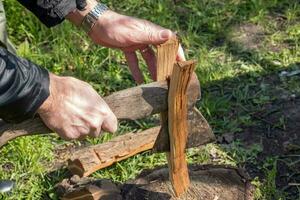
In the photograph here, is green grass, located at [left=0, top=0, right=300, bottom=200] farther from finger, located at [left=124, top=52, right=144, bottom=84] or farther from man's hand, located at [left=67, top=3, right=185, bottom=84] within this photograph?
man's hand, located at [left=67, top=3, right=185, bottom=84]

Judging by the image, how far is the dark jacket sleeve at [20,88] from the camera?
2049 millimetres

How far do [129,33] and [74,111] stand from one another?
49 centimetres

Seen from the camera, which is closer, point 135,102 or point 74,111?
point 74,111

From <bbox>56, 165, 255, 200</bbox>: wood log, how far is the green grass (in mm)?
217

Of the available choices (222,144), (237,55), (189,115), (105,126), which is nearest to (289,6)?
(237,55)

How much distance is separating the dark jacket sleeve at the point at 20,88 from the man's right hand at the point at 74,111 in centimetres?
5

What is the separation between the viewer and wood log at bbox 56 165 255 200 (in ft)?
9.30

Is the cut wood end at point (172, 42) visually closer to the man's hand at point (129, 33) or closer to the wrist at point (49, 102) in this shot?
the man's hand at point (129, 33)

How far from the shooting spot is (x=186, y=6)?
174 inches

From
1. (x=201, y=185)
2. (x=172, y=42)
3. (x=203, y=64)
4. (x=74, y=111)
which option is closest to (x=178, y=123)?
(x=172, y=42)

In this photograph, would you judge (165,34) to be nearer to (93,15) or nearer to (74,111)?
(93,15)

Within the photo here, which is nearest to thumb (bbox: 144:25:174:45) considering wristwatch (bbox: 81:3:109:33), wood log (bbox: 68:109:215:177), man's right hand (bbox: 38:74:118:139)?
wristwatch (bbox: 81:3:109:33)

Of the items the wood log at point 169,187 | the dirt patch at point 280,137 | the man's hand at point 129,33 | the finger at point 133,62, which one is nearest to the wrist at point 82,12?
the man's hand at point 129,33

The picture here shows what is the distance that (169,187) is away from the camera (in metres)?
2.89
